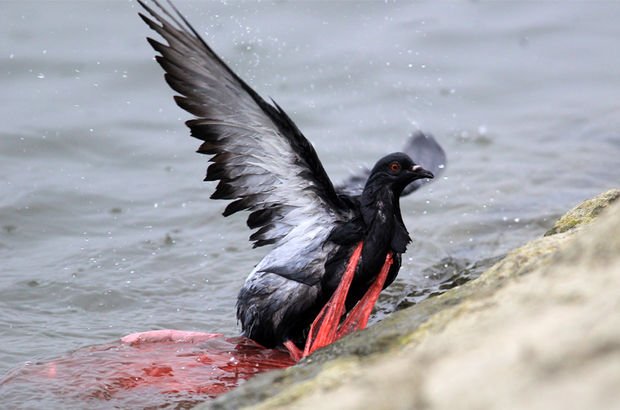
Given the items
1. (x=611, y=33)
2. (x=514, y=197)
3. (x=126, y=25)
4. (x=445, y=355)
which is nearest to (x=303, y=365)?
(x=445, y=355)

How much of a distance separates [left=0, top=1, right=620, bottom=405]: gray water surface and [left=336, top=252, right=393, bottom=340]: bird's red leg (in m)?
1.36

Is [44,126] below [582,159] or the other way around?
the other way around

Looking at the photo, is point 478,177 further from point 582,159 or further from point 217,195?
point 217,195

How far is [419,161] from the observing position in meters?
6.84

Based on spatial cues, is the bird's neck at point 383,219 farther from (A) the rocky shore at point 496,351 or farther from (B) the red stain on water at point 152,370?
(A) the rocky shore at point 496,351

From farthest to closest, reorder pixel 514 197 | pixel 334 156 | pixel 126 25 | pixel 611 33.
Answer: pixel 611 33 → pixel 126 25 → pixel 334 156 → pixel 514 197

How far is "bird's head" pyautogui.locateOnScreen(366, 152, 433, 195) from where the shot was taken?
5.37m

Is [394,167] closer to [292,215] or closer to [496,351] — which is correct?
[292,215]

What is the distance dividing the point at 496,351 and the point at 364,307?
301 cm

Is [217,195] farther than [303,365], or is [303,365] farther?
[217,195]

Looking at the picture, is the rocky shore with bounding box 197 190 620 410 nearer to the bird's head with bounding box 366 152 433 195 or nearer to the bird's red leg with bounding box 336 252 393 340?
the bird's red leg with bounding box 336 252 393 340

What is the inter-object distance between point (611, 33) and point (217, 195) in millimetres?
7790

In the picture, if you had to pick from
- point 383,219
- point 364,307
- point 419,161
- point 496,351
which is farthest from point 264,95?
point 496,351

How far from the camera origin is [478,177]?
8.83m
